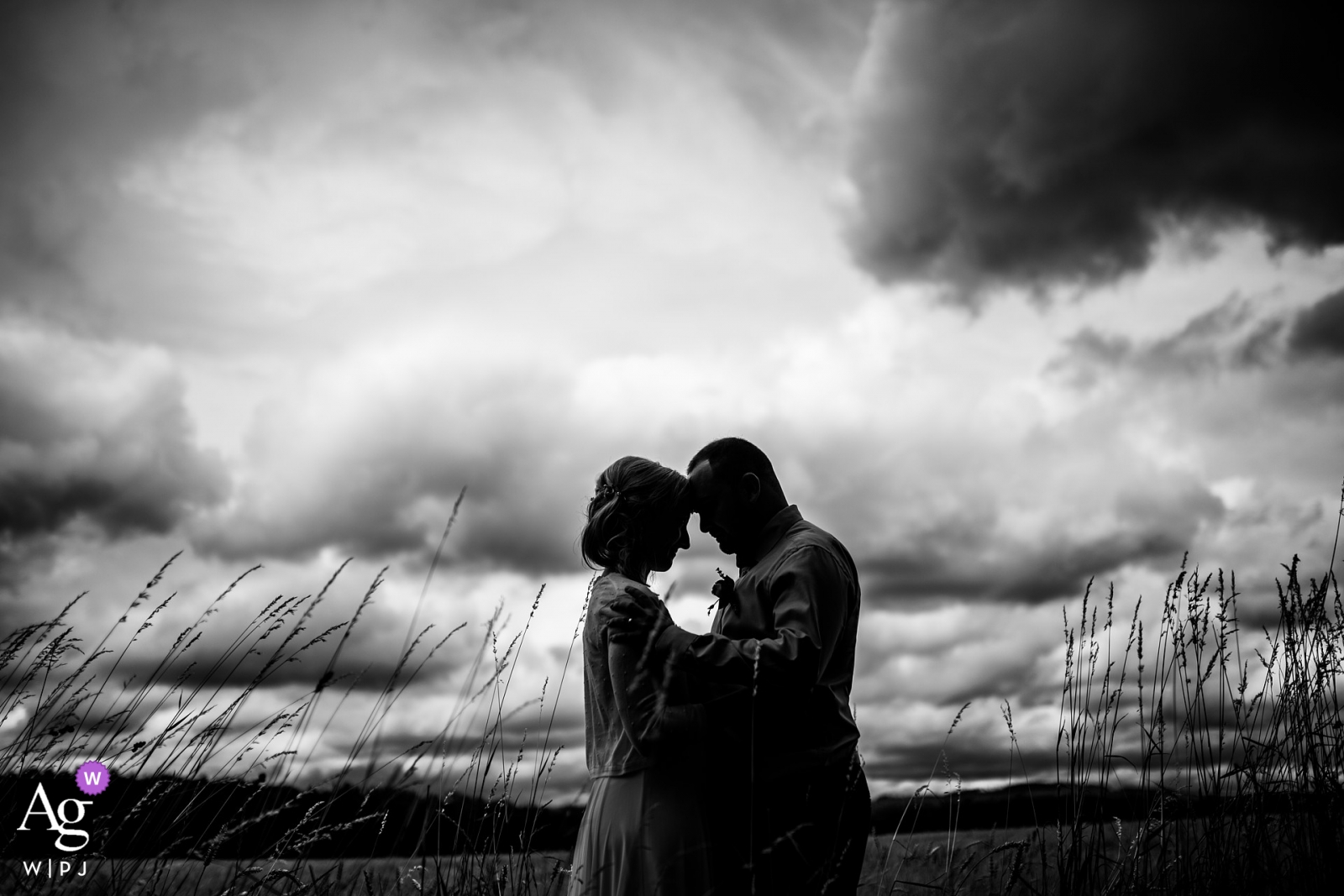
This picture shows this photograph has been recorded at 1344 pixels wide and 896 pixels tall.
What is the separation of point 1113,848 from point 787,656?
206 centimetres

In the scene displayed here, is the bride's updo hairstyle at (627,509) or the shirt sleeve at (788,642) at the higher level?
the bride's updo hairstyle at (627,509)

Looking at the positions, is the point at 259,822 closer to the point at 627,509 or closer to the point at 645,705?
the point at 645,705

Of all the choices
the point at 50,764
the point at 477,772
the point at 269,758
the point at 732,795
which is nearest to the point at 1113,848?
the point at 732,795

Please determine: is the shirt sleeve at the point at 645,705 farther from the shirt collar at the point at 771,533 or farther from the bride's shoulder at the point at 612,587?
the shirt collar at the point at 771,533

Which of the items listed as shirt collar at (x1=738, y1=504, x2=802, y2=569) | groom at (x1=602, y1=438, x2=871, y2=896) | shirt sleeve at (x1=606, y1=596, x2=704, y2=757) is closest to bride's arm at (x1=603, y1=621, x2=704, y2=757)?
shirt sleeve at (x1=606, y1=596, x2=704, y2=757)

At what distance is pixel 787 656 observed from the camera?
2641mm

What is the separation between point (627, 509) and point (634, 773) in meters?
0.99

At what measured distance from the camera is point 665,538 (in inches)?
129

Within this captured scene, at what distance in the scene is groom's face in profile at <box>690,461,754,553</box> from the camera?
3.70 metres

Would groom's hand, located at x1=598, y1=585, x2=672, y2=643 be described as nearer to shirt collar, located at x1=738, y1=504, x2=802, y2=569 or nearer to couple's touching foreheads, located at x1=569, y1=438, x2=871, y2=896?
couple's touching foreheads, located at x1=569, y1=438, x2=871, y2=896

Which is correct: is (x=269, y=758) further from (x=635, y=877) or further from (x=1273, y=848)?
(x=1273, y=848)

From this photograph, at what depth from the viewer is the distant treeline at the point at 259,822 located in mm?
2594

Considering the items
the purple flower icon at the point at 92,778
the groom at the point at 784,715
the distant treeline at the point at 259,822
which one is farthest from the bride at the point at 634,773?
the purple flower icon at the point at 92,778

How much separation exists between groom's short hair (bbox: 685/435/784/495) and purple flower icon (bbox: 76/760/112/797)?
Result: 259cm
